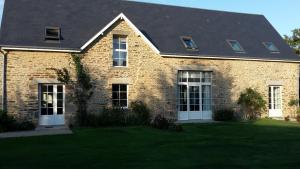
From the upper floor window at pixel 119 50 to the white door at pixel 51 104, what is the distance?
3.09 meters

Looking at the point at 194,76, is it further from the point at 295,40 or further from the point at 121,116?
the point at 295,40

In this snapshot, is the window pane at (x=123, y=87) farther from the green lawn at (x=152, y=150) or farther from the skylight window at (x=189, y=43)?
the skylight window at (x=189, y=43)

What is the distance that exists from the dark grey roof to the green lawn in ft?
19.8

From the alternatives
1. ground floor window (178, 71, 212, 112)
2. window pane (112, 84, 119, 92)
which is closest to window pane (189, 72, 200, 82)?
ground floor window (178, 71, 212, 112)

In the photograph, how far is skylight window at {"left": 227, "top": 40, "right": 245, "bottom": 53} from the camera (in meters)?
23.9

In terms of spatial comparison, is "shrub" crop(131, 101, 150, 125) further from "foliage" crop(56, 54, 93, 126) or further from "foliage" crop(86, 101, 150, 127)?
"foliage" crop(56, 54, 93, 126)

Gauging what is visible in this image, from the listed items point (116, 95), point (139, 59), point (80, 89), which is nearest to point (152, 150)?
point (80, 89)

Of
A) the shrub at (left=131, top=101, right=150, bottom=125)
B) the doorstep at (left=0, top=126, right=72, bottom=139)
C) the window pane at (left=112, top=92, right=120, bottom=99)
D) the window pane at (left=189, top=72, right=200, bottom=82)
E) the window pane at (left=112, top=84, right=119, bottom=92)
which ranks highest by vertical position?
the window pane at (left=189, top=72, right=200, bottom=82)

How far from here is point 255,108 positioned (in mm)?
23547

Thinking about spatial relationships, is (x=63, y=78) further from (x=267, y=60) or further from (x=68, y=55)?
(x=267, y=60)

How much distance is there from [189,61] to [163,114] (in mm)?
3283

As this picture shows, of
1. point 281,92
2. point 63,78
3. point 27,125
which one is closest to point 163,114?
point 63,78

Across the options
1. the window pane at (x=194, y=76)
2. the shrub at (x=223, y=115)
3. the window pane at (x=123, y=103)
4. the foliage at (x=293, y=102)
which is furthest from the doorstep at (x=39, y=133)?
the foliage at (x=293, y=102)

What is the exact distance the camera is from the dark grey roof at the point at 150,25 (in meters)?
19.4
